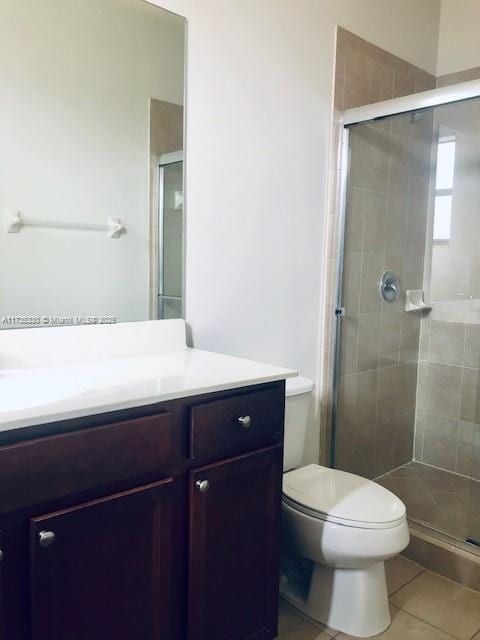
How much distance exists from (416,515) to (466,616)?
0.54 meters

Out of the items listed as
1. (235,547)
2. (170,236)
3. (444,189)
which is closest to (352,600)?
(235,547)

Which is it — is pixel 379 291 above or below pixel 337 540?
above

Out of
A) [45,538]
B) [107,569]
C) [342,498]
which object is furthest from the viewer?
[342,498]

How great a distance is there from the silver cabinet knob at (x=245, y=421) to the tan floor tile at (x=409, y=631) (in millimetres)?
846

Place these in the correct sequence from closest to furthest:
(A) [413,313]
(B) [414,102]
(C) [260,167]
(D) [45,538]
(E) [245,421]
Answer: (D) [45,538] < (E) [245,421] < (C) [260,167] < (B) [414,102] < (A) [413,313]

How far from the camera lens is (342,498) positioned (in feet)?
5.67

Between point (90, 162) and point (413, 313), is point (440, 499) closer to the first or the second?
point (413, 313)

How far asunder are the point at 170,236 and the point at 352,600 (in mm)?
1283

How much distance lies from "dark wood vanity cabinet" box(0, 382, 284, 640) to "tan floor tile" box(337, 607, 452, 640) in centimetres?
45

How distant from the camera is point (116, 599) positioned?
115 cm

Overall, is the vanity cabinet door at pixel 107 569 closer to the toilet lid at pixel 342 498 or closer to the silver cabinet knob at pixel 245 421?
the silver cabinet knob at pixel 245 421

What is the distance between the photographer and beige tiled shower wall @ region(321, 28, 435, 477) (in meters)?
2.34

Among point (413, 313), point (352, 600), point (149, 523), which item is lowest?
point (352, 600)

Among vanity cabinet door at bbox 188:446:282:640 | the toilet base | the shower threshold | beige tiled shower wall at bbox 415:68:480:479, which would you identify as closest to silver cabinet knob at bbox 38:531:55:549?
vanity cabinet door at bbox 188:446:282:640
